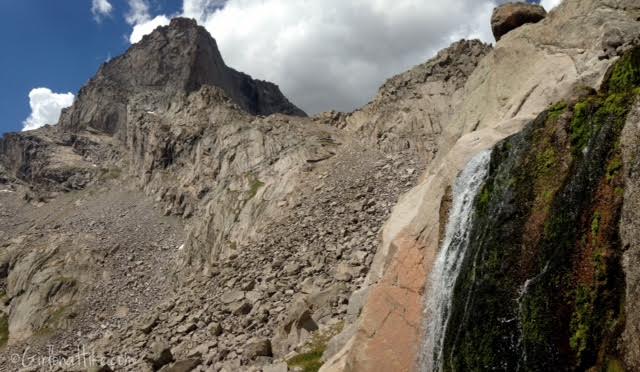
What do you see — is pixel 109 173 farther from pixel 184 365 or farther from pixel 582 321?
pixel 582 321

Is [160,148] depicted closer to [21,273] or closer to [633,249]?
[21,273]

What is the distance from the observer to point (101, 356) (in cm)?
3400

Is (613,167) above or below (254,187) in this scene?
below

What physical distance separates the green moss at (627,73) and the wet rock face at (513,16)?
513 inches

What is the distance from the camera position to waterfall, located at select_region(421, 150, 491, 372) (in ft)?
42.3

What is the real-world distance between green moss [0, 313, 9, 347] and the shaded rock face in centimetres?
6846

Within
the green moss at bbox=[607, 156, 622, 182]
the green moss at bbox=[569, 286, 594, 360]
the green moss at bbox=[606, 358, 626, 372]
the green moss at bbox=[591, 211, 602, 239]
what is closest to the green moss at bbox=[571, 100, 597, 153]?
the green moss at bbox=[607, 156, 622, 182]

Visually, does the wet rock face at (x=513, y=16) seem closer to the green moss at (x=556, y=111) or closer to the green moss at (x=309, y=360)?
the green moss at (x=556, y=111)

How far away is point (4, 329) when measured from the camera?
6938 centimetres

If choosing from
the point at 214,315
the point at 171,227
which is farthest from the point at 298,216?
the point at 171,227

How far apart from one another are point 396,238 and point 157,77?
5401 inches

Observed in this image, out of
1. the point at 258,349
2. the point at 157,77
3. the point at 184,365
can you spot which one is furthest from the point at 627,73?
the point at 157,77

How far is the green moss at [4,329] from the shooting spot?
64.1 m

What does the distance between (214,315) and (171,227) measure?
51831 millimetres
